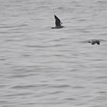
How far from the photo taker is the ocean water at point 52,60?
1608cm

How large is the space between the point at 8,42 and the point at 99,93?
1068cm

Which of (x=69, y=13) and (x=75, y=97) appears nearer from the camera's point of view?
(x=75, y=97)

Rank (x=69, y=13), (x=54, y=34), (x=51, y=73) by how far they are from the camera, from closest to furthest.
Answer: (x=51, y=73)
(x=54, y=34)
(x=69, y=13)

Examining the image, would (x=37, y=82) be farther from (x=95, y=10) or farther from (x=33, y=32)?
(x=95, y=10)

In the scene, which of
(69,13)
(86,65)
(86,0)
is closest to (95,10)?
(69,13)

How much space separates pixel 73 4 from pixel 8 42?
1867cm

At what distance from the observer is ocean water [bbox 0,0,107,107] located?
16078 millimetres

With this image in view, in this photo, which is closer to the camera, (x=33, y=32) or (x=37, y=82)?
(x=37, y=82)

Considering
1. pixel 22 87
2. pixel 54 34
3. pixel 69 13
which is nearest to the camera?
pixel 22 87

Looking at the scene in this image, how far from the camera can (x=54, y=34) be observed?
2878cm

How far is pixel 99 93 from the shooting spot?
53.9 feet

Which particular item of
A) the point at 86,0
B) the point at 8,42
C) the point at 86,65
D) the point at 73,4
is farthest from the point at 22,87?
the point at 86,0

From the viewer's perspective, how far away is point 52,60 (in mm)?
21734

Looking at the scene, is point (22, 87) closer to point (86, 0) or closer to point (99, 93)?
point (99, 93)
